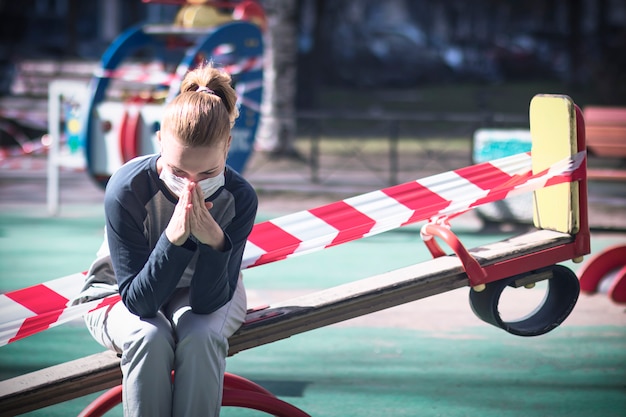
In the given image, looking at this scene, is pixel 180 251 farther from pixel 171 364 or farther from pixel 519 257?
pixel 519 257

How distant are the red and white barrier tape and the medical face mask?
2.29ft

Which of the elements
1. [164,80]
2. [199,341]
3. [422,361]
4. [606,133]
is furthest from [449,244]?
[606,133]

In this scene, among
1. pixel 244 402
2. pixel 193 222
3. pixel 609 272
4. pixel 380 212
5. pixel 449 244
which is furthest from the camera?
pixel 609 272

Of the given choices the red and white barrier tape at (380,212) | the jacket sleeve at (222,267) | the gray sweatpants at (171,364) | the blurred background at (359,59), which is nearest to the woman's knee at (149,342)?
the gray sweatpants at (171,364)

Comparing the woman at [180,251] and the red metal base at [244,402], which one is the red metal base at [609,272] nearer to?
the red metal base at [244,402]

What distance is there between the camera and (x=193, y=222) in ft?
10.3

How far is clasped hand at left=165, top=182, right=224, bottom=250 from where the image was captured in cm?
313

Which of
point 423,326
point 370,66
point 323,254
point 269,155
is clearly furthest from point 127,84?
point 370,66

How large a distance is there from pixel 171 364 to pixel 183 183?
61 centimetres

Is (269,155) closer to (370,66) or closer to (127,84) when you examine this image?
(127,84)

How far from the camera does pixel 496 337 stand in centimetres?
575

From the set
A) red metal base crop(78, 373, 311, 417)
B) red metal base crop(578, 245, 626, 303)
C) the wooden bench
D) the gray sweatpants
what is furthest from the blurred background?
the gray sweatpants

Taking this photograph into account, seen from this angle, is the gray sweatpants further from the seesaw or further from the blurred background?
the blurred background

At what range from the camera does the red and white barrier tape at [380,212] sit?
12.8ft
